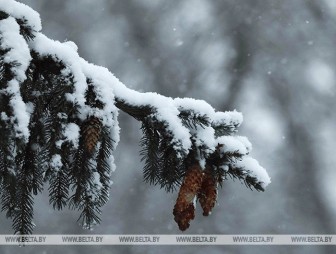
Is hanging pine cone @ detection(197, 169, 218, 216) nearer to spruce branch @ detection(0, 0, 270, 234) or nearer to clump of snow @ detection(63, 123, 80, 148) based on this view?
spruce branch @ detection(0, 0, 270, 234)

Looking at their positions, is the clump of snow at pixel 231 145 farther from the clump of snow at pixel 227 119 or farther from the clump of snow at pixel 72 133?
the clump of snow at pixel 72 133

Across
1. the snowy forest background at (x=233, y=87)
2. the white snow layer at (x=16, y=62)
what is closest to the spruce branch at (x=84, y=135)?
the white snow layer at (x=16, y=62)

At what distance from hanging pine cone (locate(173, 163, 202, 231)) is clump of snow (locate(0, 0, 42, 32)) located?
0.50 metres

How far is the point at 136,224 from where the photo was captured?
13234 mm

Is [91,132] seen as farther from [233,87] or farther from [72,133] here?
[233,87]

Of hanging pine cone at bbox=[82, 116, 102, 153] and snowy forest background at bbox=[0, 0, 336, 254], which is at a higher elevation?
snowy forest background at bbox=[0, 0, 336, 254]

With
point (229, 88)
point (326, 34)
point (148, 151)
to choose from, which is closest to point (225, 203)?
point (229, 88)

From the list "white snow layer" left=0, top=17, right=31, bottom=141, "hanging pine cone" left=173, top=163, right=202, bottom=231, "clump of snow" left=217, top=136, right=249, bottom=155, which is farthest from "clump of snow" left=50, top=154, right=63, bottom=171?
"clump of snow" left=217, top=136, right=249, bottom=155

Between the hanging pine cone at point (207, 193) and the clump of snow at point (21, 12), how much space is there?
0.52 metres

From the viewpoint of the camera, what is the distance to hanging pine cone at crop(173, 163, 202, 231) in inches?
58.4

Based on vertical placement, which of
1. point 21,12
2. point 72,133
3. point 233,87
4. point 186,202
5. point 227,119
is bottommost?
point 186,202

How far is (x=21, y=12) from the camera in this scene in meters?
1.52

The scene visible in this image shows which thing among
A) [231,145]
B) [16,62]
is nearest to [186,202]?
[231,145]

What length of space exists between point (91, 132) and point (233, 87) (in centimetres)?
1296
